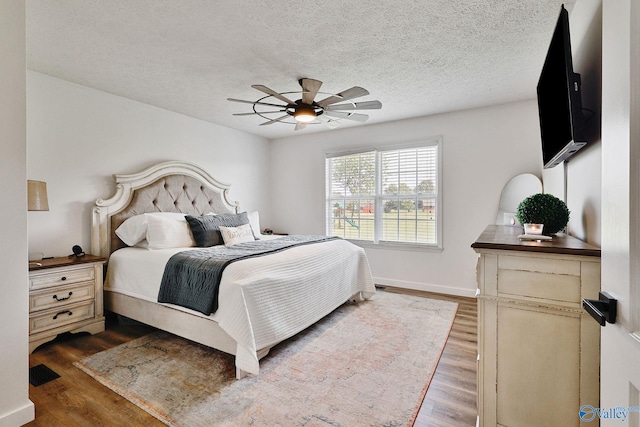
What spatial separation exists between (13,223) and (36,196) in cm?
103

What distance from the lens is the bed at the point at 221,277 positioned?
Result: 2.20 m

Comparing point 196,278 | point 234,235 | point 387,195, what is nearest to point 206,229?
point 234,235

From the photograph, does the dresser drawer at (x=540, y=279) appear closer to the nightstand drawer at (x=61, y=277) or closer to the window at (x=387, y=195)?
the window at (x=387, y=195)

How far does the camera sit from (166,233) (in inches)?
128

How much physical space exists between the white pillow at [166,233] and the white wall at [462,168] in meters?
2.73

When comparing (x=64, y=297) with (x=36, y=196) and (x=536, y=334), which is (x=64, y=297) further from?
(x=536, y=334)

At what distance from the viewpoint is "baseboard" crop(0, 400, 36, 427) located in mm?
1638

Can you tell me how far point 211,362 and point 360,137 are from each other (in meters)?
3.76

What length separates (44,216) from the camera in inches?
115

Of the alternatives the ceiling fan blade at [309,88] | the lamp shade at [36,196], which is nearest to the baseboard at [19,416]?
the lamp shade at [36,196]

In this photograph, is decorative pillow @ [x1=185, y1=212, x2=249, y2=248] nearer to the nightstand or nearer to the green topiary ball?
the nightstand

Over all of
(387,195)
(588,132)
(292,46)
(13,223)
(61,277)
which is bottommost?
(61,277)

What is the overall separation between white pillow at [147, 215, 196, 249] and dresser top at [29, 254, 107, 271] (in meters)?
0.48

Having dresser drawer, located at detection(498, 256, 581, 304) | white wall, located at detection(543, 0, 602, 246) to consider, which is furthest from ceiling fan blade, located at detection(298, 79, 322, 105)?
dresser drawer, located at detection(498, 256, 581, 304)
